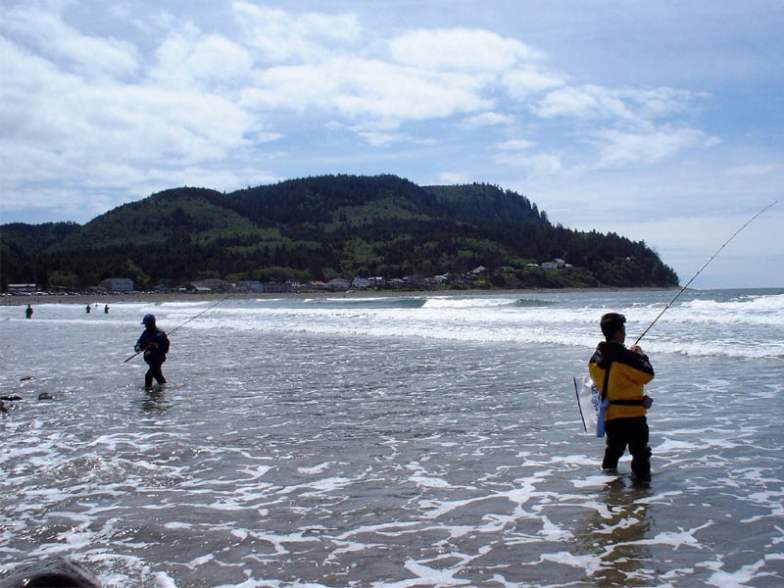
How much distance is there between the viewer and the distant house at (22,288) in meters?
139

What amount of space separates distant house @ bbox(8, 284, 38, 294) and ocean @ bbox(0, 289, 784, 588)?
144m

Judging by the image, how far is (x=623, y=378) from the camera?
6.01 m

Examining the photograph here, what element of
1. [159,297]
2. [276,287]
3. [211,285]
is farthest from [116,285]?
[276,287]

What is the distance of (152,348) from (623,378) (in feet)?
30.2

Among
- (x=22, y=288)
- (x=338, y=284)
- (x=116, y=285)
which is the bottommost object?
(x=22, y=288)

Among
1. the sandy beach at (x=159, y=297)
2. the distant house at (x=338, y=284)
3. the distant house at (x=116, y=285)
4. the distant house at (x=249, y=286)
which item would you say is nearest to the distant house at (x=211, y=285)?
the distant house at (x=249, y=286)

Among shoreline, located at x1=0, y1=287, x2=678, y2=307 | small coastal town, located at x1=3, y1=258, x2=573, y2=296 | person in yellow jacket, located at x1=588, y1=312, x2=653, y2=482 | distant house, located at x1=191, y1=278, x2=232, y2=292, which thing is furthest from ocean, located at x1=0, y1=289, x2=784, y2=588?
distant house, located at x1=191, y1=278, x2=232, y2=292

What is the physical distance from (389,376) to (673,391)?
5308mm

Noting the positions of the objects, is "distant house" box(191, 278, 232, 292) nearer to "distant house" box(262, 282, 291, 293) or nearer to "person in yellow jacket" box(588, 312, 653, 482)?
"distant house" box(262, 282, 291, 293)

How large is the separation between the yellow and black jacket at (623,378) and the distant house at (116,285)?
163m

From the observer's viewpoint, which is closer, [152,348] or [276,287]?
[152,348]

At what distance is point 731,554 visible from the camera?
4.46m

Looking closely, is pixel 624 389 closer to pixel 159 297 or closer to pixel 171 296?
pixel 171 296

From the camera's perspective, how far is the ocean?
4.38 metres
